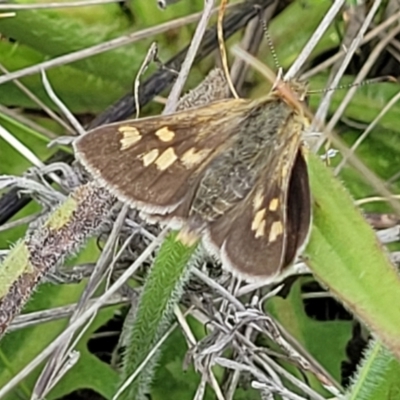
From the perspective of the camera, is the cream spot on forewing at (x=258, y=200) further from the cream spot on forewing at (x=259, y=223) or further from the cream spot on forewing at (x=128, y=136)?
the cream spot on forewing at (x=128, y=136)

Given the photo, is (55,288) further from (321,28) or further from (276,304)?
(321,28)

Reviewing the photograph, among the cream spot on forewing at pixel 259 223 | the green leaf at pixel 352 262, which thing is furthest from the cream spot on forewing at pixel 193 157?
the green leaf at pixel 352 262

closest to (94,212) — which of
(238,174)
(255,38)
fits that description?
(238,174)

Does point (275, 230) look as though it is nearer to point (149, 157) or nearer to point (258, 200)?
point (258, 200)

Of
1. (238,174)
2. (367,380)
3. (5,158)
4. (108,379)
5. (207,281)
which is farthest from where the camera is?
(5,158)

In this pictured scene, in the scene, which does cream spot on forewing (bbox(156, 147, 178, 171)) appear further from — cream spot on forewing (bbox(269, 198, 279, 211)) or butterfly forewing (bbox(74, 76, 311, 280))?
cream spot on forewing (bbox(269, 198, 279, 211))
